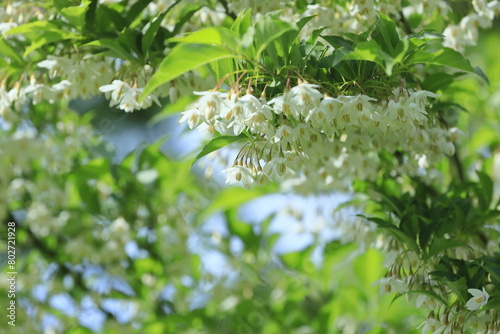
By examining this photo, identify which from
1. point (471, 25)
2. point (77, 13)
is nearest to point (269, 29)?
point (77, 13)

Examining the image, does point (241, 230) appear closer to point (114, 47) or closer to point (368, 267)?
point (368, 267)

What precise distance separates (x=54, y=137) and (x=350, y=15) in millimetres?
2341

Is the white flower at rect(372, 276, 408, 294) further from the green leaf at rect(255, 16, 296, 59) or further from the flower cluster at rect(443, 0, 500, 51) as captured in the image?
the flower cluster at rect(443, 0, 500, 51)

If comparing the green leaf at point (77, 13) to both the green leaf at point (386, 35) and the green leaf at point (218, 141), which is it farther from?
the green leaf at point (386, 35)

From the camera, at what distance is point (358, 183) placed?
3.04m

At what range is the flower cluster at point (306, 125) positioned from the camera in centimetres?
188

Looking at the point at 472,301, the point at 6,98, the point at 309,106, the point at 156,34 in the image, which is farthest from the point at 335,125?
the point at 6,98

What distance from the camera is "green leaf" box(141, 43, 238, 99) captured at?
5.78ft

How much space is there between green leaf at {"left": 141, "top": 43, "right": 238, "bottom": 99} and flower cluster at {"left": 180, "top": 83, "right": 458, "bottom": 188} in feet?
0.39

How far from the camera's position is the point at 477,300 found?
6.57 feet

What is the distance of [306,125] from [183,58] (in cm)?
48

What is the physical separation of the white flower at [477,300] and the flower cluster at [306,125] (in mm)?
534

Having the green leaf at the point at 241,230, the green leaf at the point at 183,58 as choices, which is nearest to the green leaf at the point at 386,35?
the green leaf at the point at 183,58

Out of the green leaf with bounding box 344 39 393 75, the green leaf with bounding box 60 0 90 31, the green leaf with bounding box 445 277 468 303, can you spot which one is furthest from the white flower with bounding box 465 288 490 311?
the green leaf with bounding box 60 0 90 31
